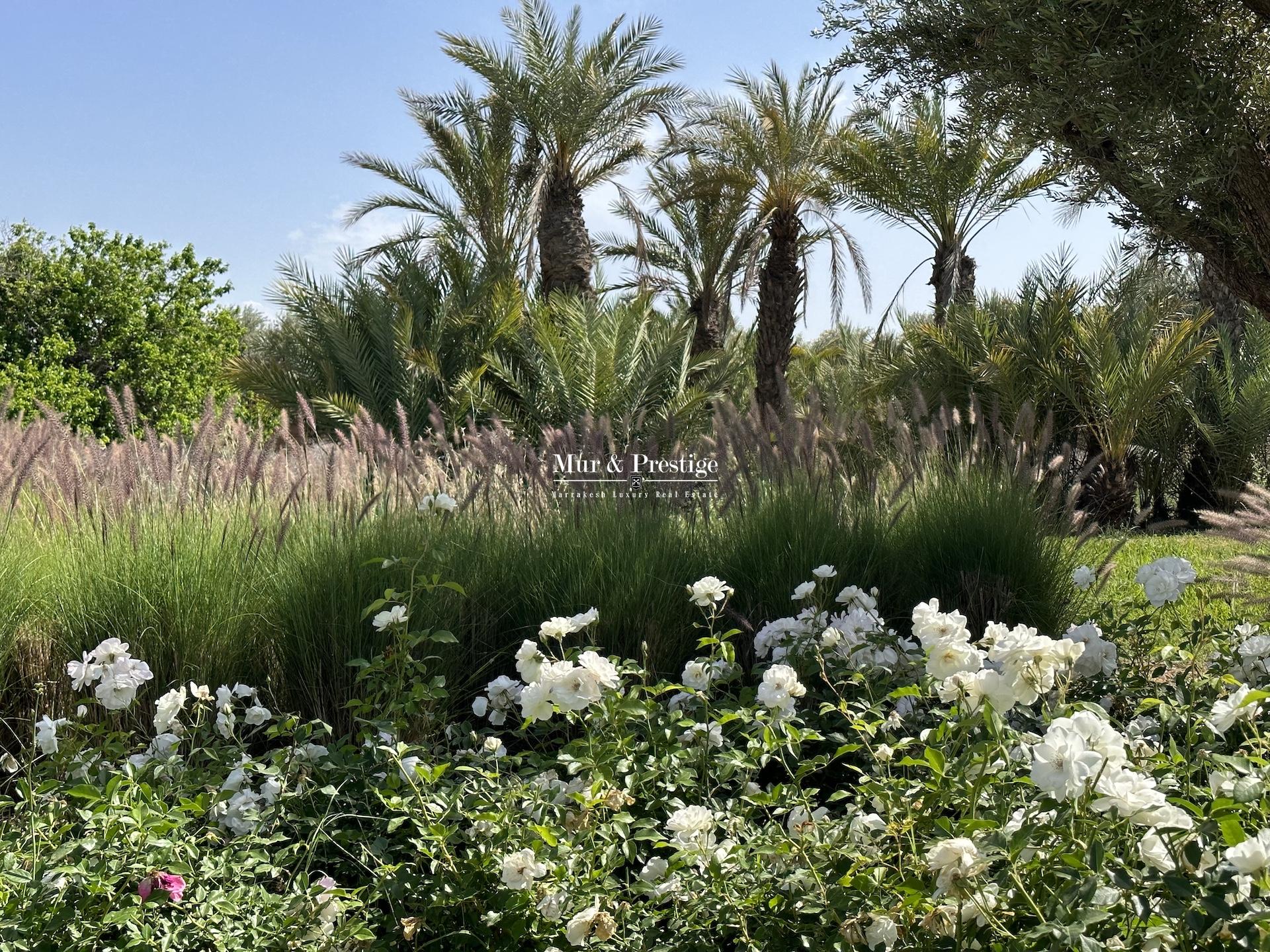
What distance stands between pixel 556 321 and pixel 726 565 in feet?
34.5

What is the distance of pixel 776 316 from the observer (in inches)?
538

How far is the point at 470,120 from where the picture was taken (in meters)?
16.9

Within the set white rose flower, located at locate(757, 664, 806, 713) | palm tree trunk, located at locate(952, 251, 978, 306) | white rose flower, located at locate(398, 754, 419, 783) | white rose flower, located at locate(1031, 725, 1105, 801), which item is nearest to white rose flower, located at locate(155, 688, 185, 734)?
white rose flower, located at locate(398, 754, 419, 783)

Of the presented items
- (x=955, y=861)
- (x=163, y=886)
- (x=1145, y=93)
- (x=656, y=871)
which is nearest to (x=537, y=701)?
(x=656, y=871)

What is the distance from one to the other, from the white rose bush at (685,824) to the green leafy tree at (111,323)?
21.1 m

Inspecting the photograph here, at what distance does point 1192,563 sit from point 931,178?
29.3ft

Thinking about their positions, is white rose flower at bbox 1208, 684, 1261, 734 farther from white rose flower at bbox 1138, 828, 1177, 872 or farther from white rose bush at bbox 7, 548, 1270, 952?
white rose flower at bbox 1138, 828, 1177, 872

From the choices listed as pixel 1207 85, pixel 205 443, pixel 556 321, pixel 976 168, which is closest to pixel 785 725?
pixel 205 443

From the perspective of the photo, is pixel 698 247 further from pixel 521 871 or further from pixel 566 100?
pixel 521 871

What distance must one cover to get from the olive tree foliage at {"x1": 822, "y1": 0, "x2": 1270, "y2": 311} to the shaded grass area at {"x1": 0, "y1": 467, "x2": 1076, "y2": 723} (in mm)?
1738

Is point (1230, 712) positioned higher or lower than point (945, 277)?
lower

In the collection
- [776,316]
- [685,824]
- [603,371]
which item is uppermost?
[776,316]

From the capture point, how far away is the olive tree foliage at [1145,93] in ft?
14.3

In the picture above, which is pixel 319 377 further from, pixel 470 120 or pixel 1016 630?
pixel 1016 630
